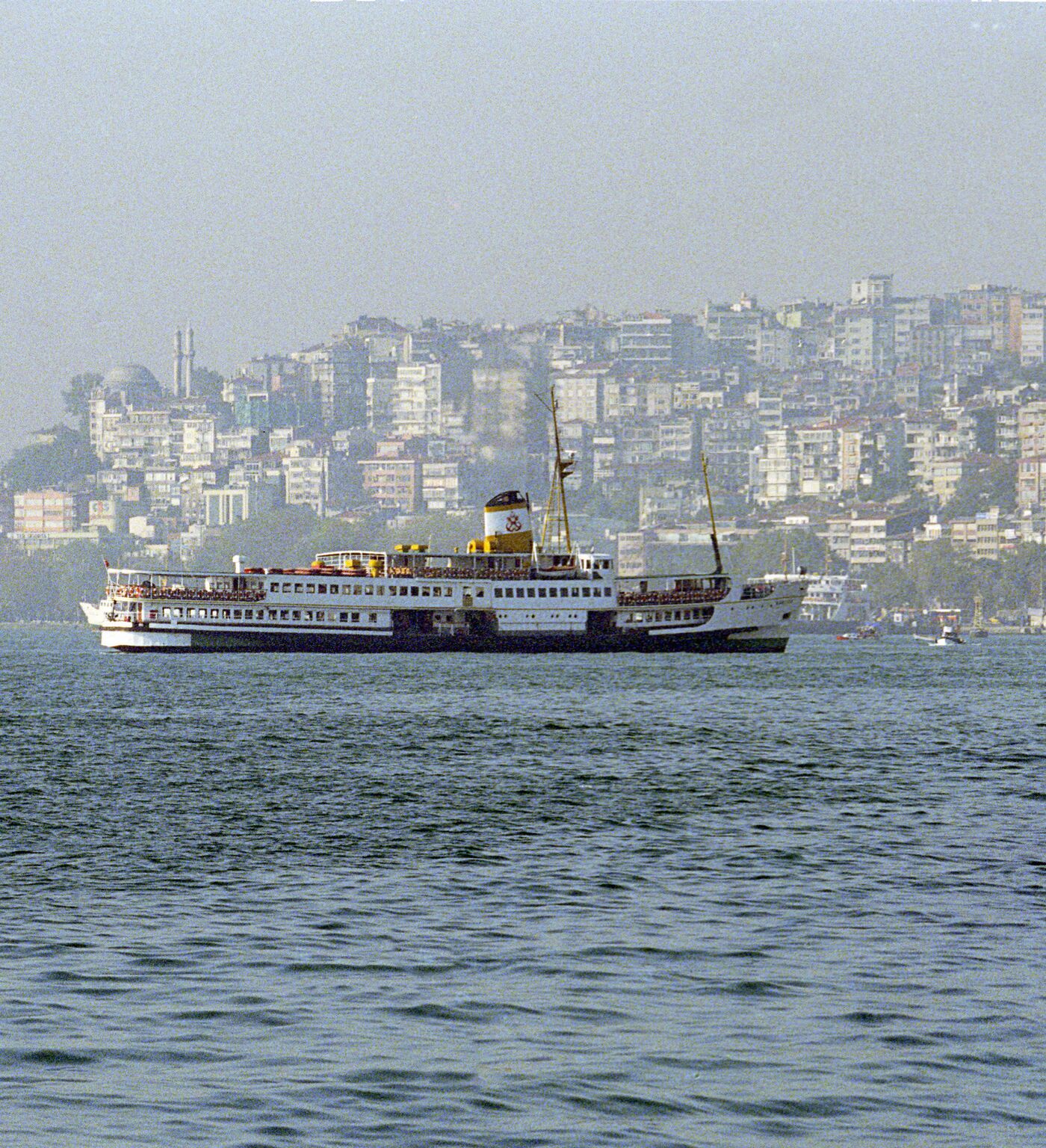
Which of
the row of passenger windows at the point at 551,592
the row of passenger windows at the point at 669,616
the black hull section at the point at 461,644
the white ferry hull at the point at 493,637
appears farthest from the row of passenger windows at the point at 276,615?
the row of passenger windows at the point at 669,616

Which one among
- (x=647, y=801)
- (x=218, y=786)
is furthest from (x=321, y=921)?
(x=218, y=786)

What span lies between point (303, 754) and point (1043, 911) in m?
23.6

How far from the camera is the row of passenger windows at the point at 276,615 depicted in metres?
96.6

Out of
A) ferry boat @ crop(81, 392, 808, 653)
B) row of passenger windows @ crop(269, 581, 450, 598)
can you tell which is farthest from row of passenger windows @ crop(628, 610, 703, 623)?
row of passenger windows @ crop(269, 581, 450, 598)

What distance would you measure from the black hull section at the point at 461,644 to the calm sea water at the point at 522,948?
54.3 meters

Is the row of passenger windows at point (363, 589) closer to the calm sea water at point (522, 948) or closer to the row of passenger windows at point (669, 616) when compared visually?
the row of passenger windows at point (669, 616)

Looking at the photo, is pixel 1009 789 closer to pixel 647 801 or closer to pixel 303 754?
pixel 647 801

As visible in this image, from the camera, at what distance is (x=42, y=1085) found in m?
13.5

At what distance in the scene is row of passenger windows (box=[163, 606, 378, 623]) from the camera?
317ft

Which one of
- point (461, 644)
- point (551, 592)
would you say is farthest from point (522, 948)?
point (551, 592)

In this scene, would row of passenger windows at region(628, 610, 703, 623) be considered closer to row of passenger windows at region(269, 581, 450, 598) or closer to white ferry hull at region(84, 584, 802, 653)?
white ferry hull at region(84, 584, 802, 653)

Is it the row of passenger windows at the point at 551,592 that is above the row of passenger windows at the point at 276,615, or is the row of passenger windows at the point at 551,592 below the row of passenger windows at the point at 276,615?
above

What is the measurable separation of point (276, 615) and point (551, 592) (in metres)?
12.3

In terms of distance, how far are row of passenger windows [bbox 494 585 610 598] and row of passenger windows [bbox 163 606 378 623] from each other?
6264 millimetres
